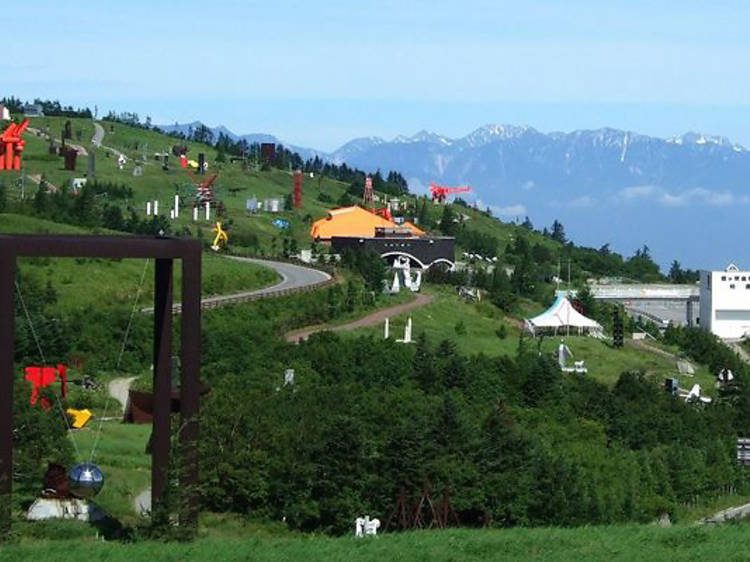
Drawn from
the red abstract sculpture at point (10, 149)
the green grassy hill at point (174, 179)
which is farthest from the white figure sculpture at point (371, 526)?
the green grassy hill at point (174, 179)

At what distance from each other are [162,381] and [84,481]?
3.08 meters

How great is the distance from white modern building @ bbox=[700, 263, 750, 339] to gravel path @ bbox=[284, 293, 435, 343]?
35.9 m

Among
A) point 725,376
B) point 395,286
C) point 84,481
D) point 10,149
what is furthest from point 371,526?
point 10,149

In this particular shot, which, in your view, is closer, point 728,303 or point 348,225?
point 728,303

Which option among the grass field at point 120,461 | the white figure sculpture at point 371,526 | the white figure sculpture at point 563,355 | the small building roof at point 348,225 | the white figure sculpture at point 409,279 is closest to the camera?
the grass field at point 120,461

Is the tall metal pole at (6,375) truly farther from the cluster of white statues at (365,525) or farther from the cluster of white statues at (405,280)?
the cluster of white statues at (405,280)

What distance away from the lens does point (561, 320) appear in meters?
74.0

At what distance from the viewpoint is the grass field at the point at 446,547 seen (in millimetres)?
22875

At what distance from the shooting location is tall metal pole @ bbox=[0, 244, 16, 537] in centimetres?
2364

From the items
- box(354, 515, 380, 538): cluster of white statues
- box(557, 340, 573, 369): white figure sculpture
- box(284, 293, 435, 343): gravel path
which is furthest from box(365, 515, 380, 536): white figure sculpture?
box(557, 340, 573, 369): white figure sculpture

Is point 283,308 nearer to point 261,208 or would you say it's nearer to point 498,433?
point 498,433

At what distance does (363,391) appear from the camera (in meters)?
42.6

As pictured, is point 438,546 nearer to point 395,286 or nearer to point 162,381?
point 162,381

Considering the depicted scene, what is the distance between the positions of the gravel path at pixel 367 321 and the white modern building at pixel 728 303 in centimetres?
3590
